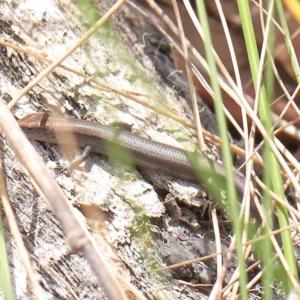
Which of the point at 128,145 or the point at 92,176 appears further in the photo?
the point at 128,145

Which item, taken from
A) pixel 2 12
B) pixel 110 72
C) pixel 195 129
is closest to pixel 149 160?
pixel 195 129

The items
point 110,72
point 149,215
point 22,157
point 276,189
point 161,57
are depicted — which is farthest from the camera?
point 161,57

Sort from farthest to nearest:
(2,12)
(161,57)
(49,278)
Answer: (161,57)
(2,12)
(49,278)

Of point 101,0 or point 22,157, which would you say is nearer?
point 22,157

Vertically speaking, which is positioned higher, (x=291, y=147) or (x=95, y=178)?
(x=95, y=178)

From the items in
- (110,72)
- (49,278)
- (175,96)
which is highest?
(110,72)

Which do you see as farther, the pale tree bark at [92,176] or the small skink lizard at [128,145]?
the small skink lizard at [128,145]

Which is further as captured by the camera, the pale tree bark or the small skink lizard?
the small skink lizard

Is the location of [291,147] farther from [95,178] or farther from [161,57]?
[95,178]
